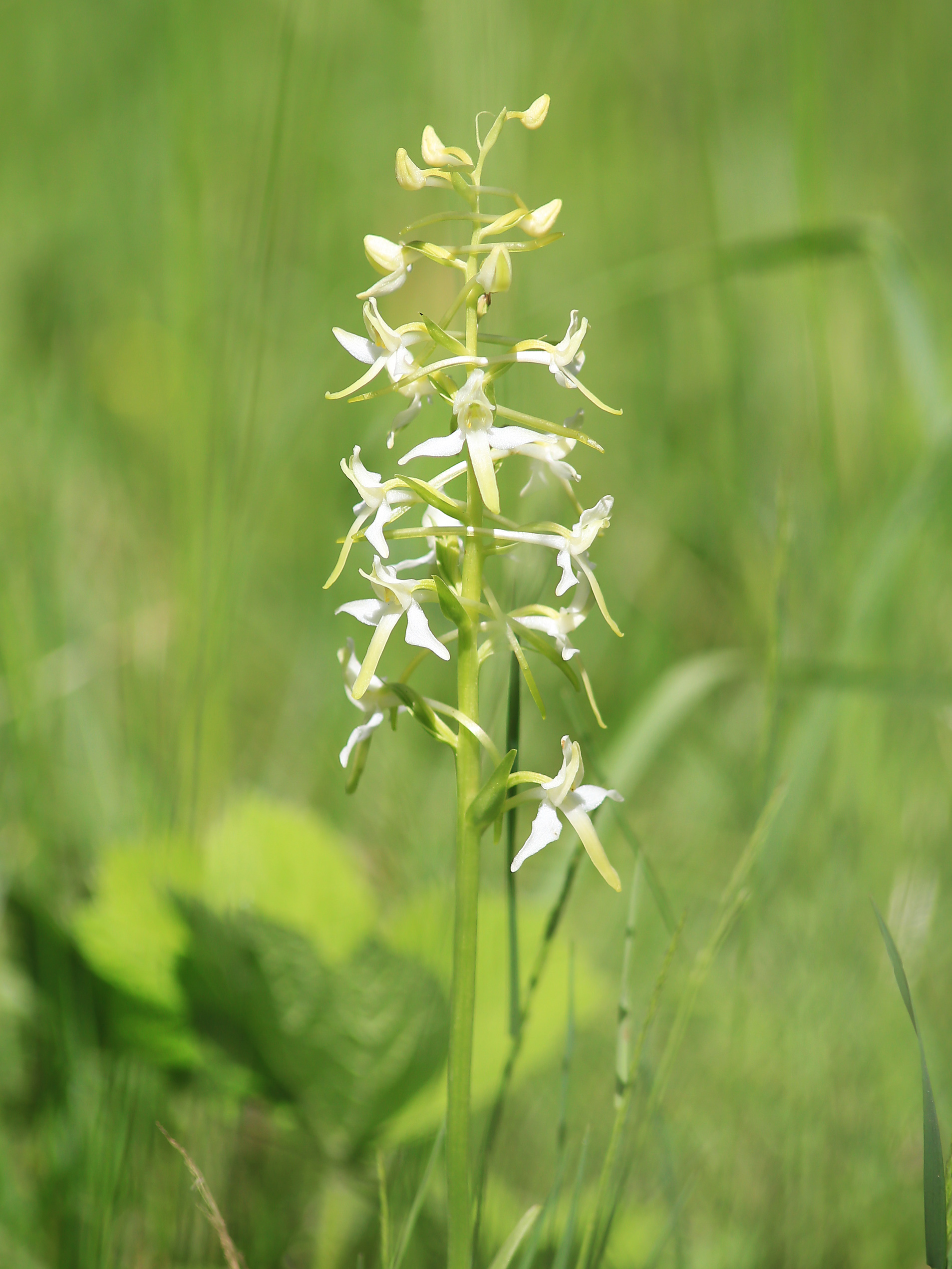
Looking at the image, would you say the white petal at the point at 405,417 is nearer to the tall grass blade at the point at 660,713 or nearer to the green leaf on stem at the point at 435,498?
the green leaf on stem at the point at 435,498

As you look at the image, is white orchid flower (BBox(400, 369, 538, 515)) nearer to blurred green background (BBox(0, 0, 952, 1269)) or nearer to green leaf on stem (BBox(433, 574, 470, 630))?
green leaf on stem (BBox(433, 574, 470, 630))

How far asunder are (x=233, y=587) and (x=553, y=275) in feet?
8.80

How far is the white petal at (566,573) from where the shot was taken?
3.43 feet

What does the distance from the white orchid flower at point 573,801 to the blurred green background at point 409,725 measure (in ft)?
1.11

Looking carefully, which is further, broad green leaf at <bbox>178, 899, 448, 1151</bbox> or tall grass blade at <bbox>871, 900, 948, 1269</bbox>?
broad green leaf at <bbox>178, 899, 448, 1151</bbox>

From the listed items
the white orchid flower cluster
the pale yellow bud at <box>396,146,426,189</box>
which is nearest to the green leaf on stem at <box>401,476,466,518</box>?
the white orchid flower cluster

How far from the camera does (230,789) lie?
2.52 m

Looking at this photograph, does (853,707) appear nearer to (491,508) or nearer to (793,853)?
(793,853)

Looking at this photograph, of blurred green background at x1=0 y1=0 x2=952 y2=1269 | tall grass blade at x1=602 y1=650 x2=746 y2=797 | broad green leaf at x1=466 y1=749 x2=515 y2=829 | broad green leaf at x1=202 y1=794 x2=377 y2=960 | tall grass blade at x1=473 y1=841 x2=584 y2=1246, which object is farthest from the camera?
tall grass blade at x1=602 y1=650 x2=746 y2=797

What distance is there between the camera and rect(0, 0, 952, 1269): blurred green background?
157cm

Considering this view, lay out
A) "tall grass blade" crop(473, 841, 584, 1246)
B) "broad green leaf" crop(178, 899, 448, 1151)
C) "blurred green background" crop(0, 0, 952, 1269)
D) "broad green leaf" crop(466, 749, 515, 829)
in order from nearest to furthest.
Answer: "broad green leaf" crop(466, 749, 515, 829)
"tall grass blade" crop(473, 841, 584, 1246)
"broad green leaf" crop(178, 899, 448, 1151)
"blurred green background" crop(0, 0, 952, 1269)

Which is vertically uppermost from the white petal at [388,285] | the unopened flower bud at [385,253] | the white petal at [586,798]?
the unopened flower bud at [385,253]

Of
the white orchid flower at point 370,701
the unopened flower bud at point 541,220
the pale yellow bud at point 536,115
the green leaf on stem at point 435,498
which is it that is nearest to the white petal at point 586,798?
the white orchid flower at point 370,701

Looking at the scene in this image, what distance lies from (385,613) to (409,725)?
5.44ft
